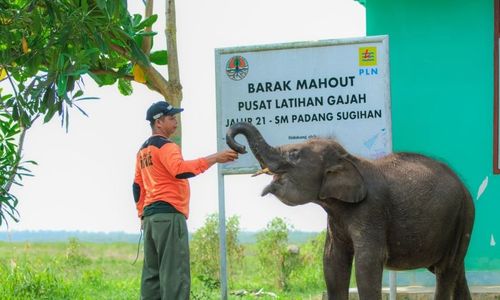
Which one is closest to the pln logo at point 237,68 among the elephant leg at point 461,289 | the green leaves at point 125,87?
the green leaves at point 125,87

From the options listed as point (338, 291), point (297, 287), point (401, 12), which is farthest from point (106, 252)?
point (338, 291)

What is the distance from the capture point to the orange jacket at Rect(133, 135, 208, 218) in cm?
773

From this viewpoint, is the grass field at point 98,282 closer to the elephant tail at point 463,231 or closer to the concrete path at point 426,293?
the concrete path at point 426,293

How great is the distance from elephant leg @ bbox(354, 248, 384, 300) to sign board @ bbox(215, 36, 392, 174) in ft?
3.71

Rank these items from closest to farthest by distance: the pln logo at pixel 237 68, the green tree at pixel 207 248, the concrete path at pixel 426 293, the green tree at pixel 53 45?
the green tree at pixel 53 45, the pln logo at pixel 237 68, the concrete path at pixel 426 293, the green tree at pixel 207 248

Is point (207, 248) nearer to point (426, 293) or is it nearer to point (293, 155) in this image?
point (426, 293)

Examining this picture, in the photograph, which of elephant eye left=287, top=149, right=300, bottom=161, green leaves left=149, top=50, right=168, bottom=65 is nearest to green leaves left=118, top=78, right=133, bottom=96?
green leaves left=149, top=50, right=168, bottom=65

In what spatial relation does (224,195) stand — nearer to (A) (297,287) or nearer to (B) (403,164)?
(B) (403,164)

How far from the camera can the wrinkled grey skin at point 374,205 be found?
23.9 feet

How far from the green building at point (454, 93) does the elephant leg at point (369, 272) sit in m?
2.26

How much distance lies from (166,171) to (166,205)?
0.24 m

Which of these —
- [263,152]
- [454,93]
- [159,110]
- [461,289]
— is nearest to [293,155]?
[263,152]

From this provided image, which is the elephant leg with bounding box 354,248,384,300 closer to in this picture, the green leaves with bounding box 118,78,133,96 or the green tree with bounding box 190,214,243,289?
the green leaves with bounding box 118,78,133,96

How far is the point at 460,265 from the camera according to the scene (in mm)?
7875
